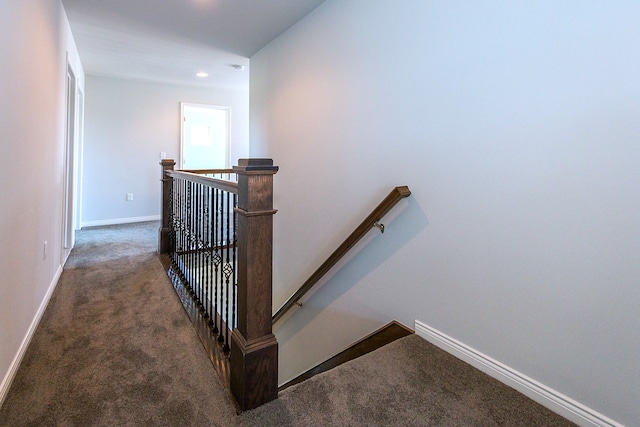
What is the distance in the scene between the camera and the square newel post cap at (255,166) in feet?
4.57

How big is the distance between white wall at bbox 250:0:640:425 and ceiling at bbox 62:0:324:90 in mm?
753

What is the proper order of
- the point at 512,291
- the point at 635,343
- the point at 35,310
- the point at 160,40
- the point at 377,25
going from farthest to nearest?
the point at 160,40, the point at 377,25, the point at 35,310, the point at 512,291, the point at 635,343

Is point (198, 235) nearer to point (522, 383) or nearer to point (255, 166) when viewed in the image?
point (255, 166)

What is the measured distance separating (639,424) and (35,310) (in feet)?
9.80

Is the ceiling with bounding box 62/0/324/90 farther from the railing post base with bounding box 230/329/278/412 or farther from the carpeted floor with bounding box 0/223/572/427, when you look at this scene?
the railing post base with bounding box 230/329/278/412

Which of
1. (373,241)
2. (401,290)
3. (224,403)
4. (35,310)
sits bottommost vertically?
(224,403)

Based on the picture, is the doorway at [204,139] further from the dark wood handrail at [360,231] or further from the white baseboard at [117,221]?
the dark wood handrail at [360,231]

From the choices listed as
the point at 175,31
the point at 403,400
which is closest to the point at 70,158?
the point at 175,31

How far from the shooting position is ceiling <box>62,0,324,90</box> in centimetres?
297

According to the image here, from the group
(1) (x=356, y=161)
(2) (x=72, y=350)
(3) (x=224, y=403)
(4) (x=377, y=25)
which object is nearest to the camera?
(3) (x=224, y=403)

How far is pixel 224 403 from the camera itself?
1.47 metres

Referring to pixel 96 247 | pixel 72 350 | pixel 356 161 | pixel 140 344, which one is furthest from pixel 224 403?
pixel 96 247

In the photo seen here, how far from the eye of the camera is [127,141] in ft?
18.7

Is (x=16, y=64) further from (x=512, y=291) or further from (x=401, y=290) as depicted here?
(x=512, y=291)
